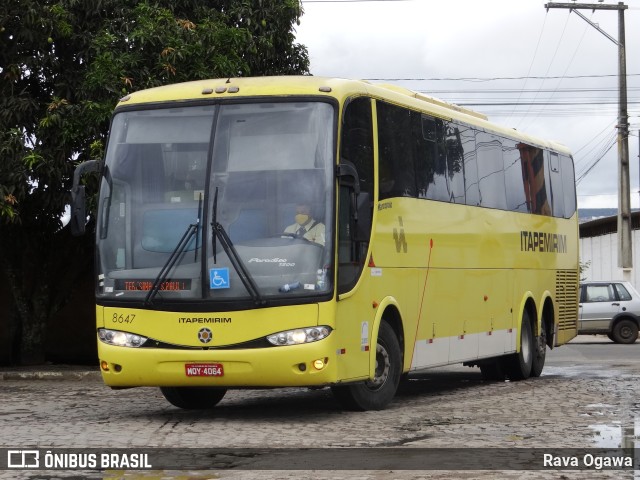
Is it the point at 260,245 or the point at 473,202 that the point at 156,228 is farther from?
the point at 473,202

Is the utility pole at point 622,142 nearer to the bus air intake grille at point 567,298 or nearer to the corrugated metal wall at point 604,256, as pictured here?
the corrugated metal wall at point 604,256

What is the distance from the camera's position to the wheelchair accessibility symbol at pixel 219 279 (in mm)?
13180

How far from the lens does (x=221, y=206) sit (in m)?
13.4

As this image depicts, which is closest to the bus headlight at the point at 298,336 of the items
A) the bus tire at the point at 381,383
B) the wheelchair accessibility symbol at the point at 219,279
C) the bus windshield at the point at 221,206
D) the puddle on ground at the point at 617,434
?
the bus windshield at the point at 221,206

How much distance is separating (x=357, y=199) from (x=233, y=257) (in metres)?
1.43

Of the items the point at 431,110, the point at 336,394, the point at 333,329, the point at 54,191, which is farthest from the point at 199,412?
the point at 54,191

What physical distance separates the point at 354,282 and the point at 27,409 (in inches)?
169

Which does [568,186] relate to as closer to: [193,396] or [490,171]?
[490,171]

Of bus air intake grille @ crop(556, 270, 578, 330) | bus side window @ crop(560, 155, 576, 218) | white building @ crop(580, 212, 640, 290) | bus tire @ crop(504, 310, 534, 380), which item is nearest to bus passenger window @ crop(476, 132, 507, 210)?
bus tire @ crop(504, 310, 534, 380)

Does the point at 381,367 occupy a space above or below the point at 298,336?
below

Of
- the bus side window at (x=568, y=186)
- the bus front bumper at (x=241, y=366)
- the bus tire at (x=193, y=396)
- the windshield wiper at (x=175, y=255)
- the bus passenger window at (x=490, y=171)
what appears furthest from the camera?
the bus side window at (x=568, y=186)

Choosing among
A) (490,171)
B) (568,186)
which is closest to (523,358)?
(490,171)

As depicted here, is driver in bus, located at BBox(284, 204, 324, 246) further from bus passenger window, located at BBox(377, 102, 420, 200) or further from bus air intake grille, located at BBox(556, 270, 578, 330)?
bus air intake grille, located at BBox(556, 270, 578, 330)

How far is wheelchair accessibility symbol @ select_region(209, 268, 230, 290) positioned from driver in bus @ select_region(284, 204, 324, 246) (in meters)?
0.72
